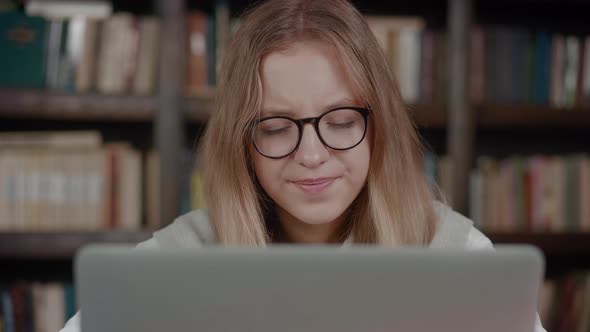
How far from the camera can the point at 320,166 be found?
89cm

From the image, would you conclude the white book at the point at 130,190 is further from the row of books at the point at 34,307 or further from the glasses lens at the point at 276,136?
the glasses lens at the point at 276,136

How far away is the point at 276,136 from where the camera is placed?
906mm

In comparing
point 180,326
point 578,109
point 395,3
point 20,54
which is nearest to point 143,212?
point 20,54

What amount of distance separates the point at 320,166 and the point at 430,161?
3.19 feet

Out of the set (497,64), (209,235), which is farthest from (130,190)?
(497,64)

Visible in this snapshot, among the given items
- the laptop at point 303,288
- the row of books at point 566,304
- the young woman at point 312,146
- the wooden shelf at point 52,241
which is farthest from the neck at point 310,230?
the row of books at point 566,304

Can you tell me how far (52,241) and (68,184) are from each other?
176mm

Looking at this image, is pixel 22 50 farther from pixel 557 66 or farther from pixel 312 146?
pixel 557 66

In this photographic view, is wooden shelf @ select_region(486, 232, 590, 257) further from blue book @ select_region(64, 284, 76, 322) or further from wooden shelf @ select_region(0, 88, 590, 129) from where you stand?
blue book @ select_region(64, 284, 76, 322)

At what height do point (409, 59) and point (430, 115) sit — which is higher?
point (409, 59)

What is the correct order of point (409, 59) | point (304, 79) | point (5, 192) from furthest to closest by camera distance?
point (409, 59) < point (5, 192) < point (304, 79)

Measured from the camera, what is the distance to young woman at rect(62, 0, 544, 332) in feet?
2.90

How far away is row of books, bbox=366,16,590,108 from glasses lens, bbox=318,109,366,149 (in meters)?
0.84

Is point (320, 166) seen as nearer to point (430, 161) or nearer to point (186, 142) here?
point (430, 161)
